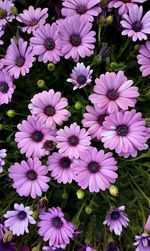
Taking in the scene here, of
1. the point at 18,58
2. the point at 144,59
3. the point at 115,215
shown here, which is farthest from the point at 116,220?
the point at 18,58

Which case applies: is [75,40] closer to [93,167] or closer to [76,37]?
[76,37]


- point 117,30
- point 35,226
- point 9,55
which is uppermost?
point 117,30

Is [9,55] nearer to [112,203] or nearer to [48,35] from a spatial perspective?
→ [48,35]

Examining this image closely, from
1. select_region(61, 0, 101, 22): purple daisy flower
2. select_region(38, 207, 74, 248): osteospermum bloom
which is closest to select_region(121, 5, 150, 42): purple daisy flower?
select_region(61, 0, 101, 22): purple daisy flower

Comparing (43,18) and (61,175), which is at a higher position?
(43,18)

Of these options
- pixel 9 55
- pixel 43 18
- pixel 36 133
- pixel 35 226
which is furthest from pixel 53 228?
pixel 43 18

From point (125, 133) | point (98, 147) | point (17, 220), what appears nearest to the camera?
point (125, 133)
